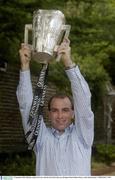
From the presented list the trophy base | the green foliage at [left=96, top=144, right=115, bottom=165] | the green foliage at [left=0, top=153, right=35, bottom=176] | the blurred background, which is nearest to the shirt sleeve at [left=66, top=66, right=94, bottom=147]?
the trophy base

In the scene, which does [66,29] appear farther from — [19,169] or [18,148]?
[18,148]

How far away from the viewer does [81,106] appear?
3.20 m

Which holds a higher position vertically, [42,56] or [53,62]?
[53,62]

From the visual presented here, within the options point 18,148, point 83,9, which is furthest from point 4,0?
point 18,148

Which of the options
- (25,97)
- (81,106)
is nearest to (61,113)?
(81,106)

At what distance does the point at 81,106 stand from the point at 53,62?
3641mm

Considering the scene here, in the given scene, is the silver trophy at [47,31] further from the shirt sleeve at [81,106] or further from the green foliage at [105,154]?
the green foliage at [105,154]

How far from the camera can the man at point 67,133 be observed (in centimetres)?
316

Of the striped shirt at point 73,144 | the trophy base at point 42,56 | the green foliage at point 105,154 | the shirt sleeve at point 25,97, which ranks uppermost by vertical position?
the trophy base at point 42,56

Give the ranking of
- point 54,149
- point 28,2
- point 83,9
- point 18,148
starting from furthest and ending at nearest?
point 18,148 → point 83,9 → point 28,2 → point 54,149

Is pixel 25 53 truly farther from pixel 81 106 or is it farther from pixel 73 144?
pixel 73 144

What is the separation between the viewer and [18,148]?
1296 cm

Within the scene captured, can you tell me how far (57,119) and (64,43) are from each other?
1.53 feet

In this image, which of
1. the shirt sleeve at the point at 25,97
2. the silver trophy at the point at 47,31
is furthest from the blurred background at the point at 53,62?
the silver trophy at the point at 47,31
